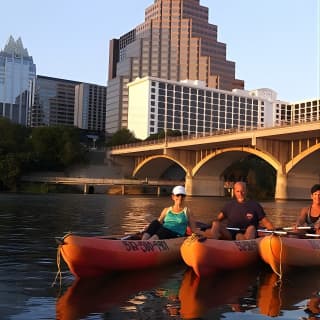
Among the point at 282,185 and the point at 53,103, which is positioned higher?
the point at 53,103

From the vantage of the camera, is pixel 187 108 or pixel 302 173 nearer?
pixel 302 173

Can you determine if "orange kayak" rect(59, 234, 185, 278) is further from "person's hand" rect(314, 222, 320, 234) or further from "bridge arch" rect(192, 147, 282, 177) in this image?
"bridge arch" rect(192, 147, 282, 177)

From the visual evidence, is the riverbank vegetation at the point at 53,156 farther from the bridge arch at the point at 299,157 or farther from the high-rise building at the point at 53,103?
the high-rise building at the point at 53,103

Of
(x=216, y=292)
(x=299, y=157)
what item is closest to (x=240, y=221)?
(x=216, y=292)

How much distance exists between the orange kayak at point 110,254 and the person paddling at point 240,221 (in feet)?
3.89

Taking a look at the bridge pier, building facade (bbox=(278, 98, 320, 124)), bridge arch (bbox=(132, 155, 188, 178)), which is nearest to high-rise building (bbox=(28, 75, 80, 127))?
building facade (bbox=(278, 98, 320, 124))

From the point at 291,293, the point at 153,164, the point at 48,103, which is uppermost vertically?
the point at 48,103

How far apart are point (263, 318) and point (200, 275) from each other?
2.70 m

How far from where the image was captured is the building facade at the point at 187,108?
14625 cm

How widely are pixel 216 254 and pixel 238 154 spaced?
60.2m

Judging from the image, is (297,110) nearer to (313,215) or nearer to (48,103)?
(48,103)

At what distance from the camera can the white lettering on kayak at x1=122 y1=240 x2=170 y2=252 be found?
9.42 meters

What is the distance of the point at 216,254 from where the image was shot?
9.48m

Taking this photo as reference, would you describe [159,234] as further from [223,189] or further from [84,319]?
[223,189]
